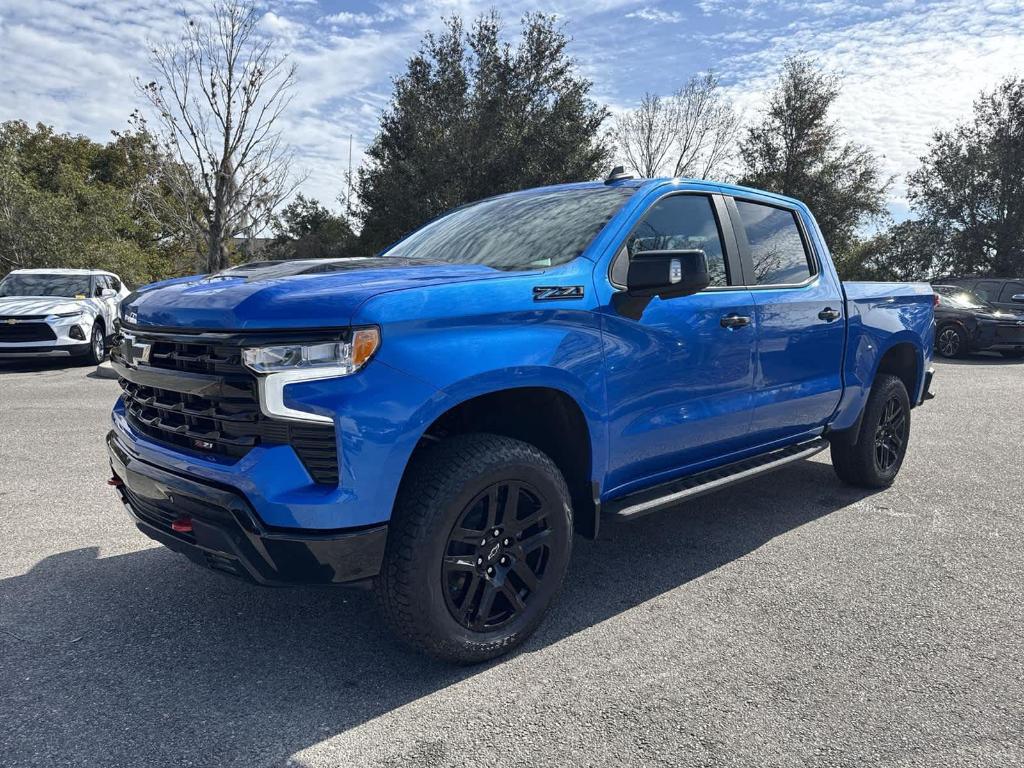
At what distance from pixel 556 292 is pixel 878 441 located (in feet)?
10.6

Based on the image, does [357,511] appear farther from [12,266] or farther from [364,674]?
[12,266]

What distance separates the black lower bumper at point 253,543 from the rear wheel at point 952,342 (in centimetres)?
1566

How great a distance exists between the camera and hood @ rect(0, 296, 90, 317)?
431 inches

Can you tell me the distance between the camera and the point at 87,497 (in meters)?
4.64

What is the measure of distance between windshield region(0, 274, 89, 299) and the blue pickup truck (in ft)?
35.0

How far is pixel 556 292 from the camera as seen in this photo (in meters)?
2.77

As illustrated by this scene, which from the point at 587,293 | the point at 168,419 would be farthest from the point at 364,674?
the point at 587,293

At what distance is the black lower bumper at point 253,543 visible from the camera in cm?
225

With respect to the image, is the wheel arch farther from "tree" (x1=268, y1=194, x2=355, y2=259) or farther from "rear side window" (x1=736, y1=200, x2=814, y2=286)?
"tree" (x1=268, y1=194, x2=355, y2=259)

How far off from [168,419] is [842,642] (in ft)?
8.94

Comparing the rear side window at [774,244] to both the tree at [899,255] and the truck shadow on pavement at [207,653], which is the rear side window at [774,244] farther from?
the tree at [899,255]

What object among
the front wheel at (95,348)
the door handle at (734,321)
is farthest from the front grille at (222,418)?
the front wheel at (95,348)

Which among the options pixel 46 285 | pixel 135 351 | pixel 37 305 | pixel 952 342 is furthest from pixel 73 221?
pixel 952 342

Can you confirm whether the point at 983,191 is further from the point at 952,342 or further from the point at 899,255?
the point at 952,342
